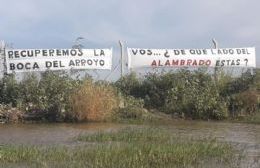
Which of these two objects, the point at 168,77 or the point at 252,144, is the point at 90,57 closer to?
the point at 168,77

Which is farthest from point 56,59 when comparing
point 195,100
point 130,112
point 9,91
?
point 195,100

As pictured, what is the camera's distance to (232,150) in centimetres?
1430

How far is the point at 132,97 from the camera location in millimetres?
25078

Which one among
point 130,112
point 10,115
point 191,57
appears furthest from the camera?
point 191,57

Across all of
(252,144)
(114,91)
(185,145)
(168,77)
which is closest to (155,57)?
(168,77)

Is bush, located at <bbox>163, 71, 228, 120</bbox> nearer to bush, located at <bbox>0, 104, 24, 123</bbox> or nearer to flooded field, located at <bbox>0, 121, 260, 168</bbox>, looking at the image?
flooded field, located at <bbox>0, 121, 260, 168</bbox>

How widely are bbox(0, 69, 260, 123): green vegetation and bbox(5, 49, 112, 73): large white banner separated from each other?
1.06m

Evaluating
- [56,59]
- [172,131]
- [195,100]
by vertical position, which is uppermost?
[56,59]

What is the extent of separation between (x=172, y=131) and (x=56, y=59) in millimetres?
8871

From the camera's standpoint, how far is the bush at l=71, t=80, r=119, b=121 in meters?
22.3

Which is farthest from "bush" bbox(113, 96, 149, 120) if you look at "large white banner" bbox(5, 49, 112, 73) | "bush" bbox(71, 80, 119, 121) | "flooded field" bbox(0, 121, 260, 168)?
"large white banner" bbox(5, 49, 112, 73)

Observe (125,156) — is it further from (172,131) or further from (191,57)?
(191,57)

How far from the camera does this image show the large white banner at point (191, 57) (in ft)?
92.6

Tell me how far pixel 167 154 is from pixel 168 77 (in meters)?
13.7
